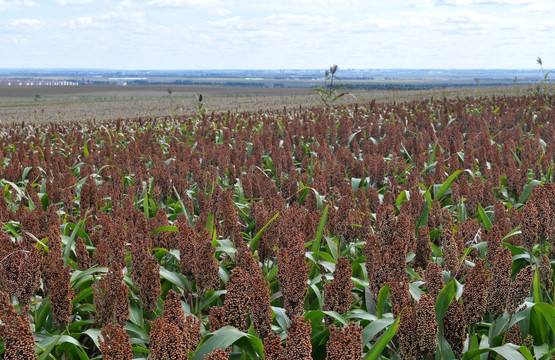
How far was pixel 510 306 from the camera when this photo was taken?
6.45 ft

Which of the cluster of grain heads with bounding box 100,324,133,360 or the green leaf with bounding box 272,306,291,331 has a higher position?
the cluster of grain heads with bounding box 100,324,133,360

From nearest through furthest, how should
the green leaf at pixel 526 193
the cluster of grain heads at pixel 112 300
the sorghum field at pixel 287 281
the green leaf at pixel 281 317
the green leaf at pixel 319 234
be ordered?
the sorghum field at pixel 287 281 → the cluster of grain heads at pixel 112 300 → the green leaf at pixel 281 317 → the green leaf at pixel 319 234 → the green leaf at pixel 526 193

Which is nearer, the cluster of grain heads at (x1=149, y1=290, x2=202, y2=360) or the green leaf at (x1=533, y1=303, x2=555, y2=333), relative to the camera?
the cluster of grain heads at (x1=149, y1=290, x2=202, y2=360)

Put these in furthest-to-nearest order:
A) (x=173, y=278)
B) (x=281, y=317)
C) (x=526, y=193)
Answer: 1. (x=526, y=193)
2. (x=173, y=278)
3. (x=281, y=317)

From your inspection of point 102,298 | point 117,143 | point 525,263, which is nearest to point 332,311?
point 102,298

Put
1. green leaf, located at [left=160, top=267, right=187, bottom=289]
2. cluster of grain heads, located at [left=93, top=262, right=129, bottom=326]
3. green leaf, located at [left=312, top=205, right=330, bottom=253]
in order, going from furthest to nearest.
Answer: green leaf, located at [left=312, top=205, right=330, bottom=253], green leaf, located at [left=160, top=267, right=187, bottom=289], cluster of grain heads, located at [left=93, top=262, right=129, bottom=326]

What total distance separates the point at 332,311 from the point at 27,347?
44.8 inches

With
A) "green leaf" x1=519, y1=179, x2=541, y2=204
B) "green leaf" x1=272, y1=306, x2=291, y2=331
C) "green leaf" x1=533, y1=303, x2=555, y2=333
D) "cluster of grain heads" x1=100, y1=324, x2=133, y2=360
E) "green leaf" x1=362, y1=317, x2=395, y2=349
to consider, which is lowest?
"green leaf" x1=272, y1=306, x2=291, y2=331

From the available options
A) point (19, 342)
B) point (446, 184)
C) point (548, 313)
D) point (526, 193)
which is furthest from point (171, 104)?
point (19, 342)

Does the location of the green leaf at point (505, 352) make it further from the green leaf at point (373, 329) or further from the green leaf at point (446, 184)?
the green leaf at point (446, 184)

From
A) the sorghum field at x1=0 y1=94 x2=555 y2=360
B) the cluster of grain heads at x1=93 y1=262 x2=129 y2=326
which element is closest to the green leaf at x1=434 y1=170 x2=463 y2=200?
the sorghum field at x1=0 y1=94 x2=555 y2=360

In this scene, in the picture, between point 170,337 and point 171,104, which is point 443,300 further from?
point 171,104

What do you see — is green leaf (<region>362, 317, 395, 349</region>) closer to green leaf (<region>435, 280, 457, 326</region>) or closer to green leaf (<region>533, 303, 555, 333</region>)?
green leaf (<region>435, 280, 457, 326</region>)

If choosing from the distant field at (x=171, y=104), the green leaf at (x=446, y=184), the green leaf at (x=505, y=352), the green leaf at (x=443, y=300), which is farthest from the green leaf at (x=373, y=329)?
the distant field at (x=171, y=104)
